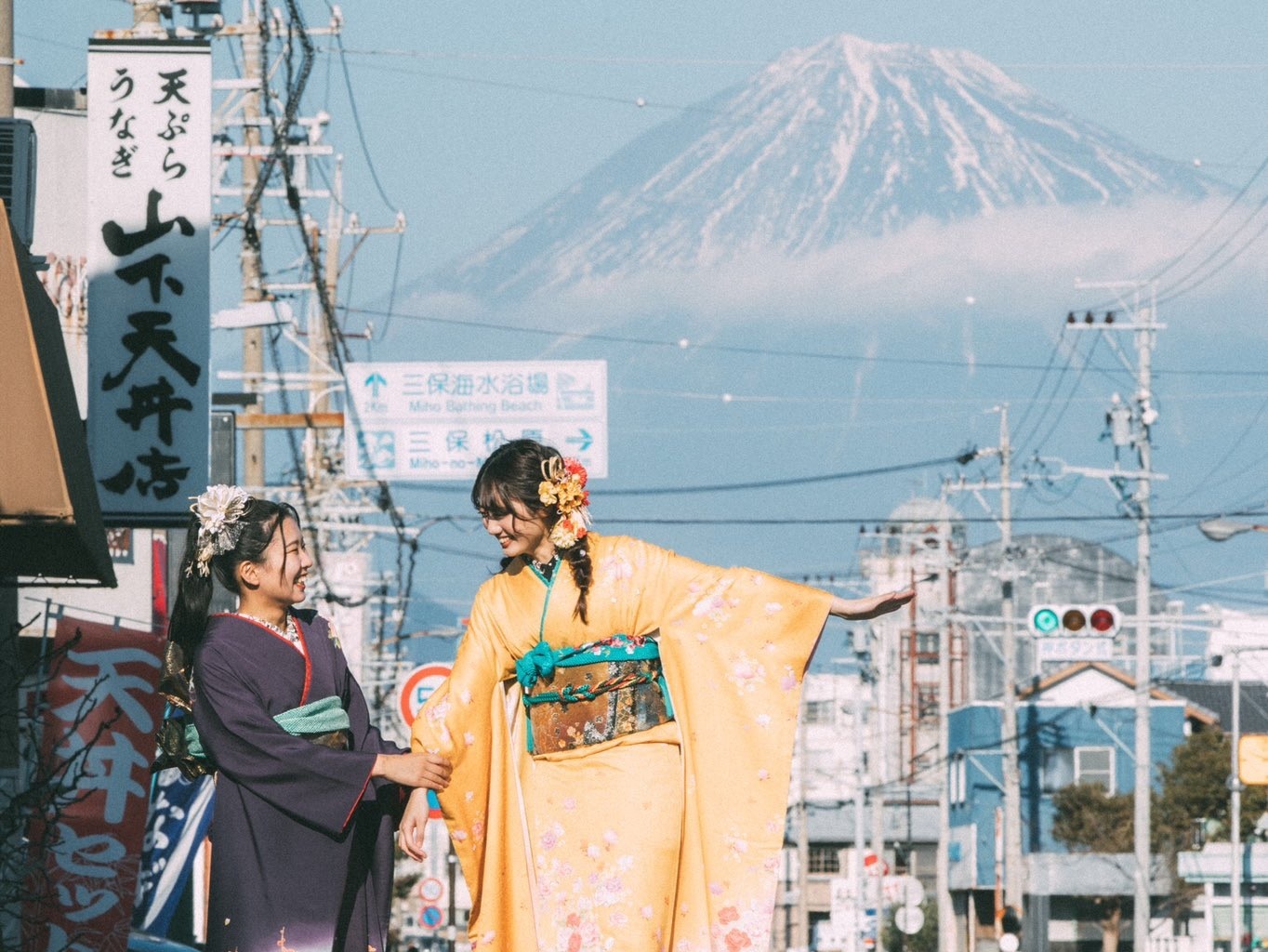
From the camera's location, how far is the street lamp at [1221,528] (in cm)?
2414

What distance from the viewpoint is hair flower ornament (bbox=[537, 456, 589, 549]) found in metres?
6.29

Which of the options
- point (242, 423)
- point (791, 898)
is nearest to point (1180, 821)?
point (242, 423)

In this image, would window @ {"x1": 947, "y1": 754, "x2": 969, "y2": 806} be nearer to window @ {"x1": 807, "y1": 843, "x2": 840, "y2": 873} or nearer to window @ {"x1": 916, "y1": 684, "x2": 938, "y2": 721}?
window @ {"x1": 916, "y1": 684, "x2": 938, "y2": 721}

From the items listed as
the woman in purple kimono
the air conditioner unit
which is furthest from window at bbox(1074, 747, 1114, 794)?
the woman in purple kimono

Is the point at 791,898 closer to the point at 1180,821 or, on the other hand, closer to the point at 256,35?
the point at 1180,821

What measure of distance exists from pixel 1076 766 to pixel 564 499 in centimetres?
4141

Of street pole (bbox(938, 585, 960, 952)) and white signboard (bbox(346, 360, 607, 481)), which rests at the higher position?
white signboard (bbox(346, 360, 607, 481))

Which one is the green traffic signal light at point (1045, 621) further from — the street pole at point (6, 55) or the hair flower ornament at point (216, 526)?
the hair flower ornament at point (216, 526)

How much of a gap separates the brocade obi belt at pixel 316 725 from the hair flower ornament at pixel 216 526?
Result: 480mm

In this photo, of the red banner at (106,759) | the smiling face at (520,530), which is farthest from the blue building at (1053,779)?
the smiling face at (520,530)

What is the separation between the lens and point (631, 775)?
6.31 m

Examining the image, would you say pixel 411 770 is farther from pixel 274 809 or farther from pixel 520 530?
pixel 520 530

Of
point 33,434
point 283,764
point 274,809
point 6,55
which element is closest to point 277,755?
point 283,764

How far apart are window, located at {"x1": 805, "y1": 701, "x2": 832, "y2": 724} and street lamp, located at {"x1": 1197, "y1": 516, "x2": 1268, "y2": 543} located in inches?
2273
